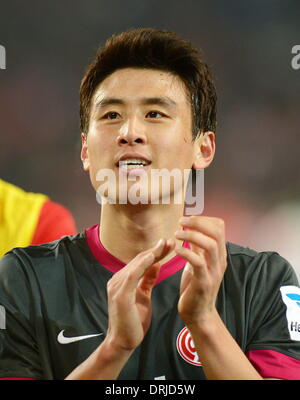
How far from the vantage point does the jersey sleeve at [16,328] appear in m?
1.16

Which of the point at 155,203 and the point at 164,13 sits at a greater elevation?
the point at 164,13

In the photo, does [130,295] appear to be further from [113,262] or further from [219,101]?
[219,101]

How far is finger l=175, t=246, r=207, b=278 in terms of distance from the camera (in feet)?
3.05

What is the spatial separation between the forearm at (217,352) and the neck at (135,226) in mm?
303

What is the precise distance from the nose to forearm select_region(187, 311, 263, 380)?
42 centimetres

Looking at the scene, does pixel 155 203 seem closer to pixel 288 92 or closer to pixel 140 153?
pixel 140 153

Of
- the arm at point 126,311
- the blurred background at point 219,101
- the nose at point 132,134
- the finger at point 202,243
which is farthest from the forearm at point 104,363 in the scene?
the blurred background at point 219,101

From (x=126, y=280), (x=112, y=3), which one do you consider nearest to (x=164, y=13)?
(x=112, y=3)

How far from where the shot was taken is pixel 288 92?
1.93 metres

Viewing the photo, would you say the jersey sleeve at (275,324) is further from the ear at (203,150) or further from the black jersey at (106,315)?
the ear at (203,150)

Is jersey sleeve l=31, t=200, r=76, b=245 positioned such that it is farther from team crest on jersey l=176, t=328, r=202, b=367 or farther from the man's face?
team crest on jersey l=176, t=328, r=202, b=367

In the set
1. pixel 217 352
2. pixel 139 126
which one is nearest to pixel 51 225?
pixel 139 126
